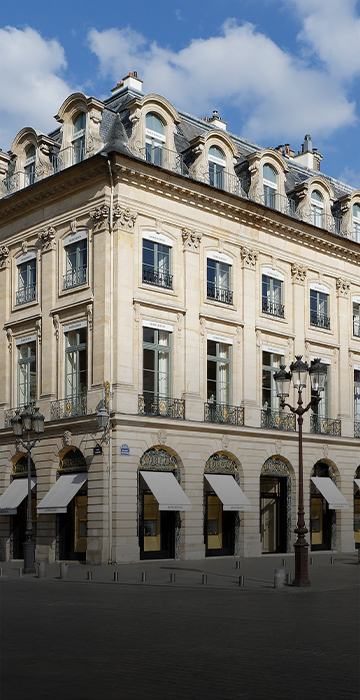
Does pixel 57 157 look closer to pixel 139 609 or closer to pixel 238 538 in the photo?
pixel 238 538

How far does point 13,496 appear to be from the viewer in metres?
34.8

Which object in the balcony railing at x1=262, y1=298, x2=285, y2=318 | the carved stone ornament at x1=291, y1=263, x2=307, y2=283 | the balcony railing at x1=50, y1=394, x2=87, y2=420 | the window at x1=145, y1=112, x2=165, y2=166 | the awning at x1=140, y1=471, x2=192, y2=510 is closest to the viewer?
the awning at x1=140, y1=471, x2=192, y2=510

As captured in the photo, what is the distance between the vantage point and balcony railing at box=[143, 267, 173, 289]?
108 ft

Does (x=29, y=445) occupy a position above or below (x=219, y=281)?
below

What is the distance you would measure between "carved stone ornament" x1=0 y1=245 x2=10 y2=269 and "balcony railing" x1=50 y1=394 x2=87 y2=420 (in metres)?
7.60

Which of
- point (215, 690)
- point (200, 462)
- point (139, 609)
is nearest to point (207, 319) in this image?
point (200, 462)

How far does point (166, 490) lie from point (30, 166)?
1575 cm

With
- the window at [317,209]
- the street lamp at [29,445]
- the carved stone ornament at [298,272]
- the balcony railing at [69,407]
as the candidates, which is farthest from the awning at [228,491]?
the window at [317,209]

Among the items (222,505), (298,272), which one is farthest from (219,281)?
(222,505)

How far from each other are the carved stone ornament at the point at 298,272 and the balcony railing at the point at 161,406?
31.7ft

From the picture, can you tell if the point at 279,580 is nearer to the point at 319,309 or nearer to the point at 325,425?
the point at 325,425

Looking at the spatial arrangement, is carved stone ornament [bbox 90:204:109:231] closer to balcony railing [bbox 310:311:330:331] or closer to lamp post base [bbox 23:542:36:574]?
lamp post base [bbox 23:542:36:574]

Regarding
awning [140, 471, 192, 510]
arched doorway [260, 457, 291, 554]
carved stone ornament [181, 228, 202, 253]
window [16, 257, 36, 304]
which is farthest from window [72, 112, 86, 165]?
arched doorway [260, 457, 291, 554]

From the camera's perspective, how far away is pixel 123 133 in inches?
1330
